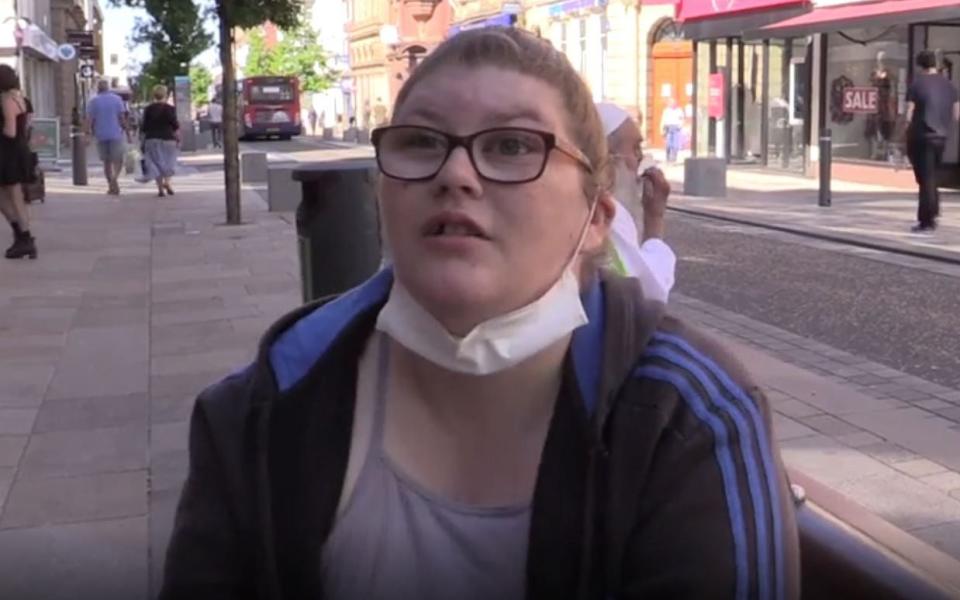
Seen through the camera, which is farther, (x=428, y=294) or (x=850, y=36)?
(x=850, y=36)

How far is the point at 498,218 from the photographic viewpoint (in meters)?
1.82

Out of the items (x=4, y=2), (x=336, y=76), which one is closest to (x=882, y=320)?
(x=4, y=2)

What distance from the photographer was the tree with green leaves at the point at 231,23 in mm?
15195

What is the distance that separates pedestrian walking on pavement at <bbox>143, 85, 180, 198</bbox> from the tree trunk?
5007mm

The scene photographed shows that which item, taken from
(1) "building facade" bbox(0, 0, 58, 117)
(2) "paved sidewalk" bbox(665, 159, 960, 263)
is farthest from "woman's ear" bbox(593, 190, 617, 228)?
(1) "building facade" bbox(0, 0, 58, 117)

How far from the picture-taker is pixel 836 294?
33.7 ft

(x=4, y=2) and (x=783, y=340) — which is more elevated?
(x=4, y=2)

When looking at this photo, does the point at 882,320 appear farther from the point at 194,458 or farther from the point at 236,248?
the point at 194,458

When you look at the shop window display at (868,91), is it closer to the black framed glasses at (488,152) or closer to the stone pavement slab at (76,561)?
the stone pavement slab at (76,561)

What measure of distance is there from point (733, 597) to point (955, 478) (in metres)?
3.82

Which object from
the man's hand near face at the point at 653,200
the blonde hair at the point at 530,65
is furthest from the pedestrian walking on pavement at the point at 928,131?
the blonde hair at the point at 530,65

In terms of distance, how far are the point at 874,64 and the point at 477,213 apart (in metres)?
21.4

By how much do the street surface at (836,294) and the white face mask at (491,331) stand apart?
5.64 m

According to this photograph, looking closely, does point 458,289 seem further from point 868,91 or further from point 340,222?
point 868,91
